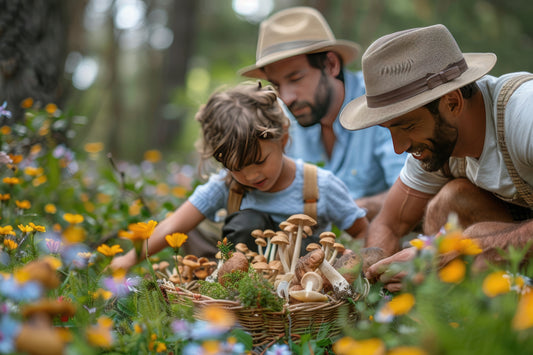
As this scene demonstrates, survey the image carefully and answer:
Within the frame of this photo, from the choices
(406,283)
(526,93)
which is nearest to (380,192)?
(526,93)

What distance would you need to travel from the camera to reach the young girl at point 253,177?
7.68 feet

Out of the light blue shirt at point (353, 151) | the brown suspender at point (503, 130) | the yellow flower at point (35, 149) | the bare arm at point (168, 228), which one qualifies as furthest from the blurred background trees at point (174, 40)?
the brown suspender at point (503, 130)

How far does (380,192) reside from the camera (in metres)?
3.50

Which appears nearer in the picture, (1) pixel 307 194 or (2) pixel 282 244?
(2) pixel 282 244

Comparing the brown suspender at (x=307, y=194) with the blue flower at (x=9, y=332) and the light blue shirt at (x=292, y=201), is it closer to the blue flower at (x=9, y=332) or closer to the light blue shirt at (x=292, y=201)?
the light blue shirt at (x=292, y=201)

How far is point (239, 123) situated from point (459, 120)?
1.06 metres

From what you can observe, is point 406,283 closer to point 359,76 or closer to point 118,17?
point 359,76

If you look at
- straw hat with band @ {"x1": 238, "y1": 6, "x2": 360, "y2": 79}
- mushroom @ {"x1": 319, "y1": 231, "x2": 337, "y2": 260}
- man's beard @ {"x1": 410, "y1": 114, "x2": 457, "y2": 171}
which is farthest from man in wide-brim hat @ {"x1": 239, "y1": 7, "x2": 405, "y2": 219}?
mushroom @ {"x1": 319, "y1": 231, "x2": 337, "y2": 260}

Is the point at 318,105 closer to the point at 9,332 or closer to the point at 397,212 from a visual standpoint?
the point at 397,212

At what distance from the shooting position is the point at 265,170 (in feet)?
7.87

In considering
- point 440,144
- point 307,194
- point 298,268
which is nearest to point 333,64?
point 307,194

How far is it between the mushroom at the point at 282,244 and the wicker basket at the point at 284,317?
0.37m

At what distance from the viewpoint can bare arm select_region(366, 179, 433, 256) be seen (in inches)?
105

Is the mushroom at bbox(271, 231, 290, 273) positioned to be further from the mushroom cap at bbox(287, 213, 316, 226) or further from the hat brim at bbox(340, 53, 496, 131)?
the hat brim at bbox(340, 53, 496, 131)
